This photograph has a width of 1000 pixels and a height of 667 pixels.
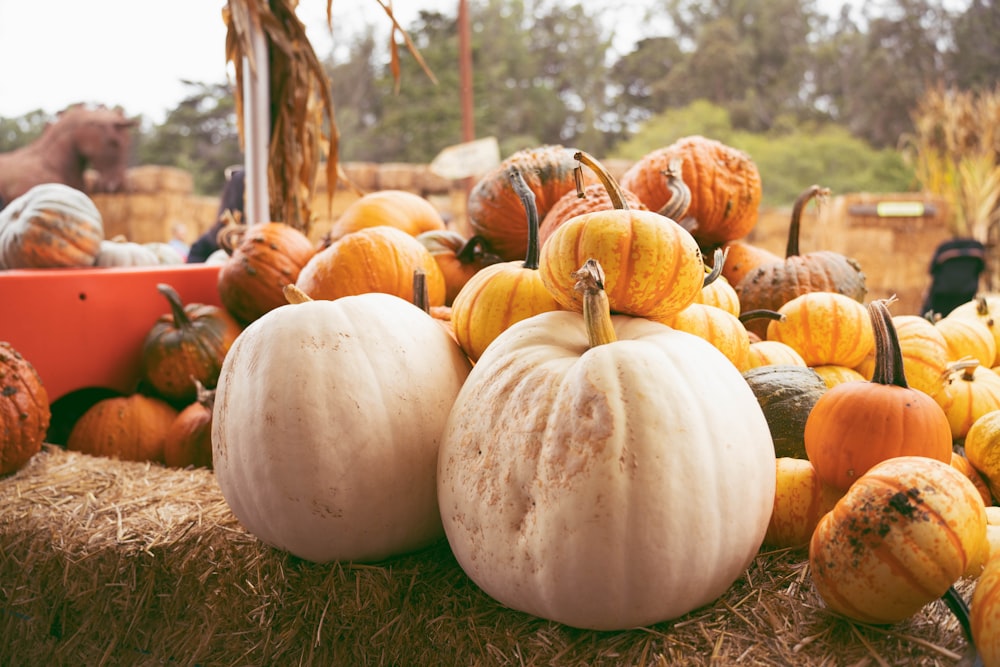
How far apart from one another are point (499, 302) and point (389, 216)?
1170mm

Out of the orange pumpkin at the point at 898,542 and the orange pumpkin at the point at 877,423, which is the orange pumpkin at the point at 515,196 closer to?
the orange pumpkin at the point at 877,423

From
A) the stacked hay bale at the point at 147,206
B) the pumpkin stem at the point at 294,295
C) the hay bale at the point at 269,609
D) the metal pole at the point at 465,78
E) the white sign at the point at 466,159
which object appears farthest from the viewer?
the stacked hay bale at the point at 147,206

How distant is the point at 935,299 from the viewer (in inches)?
204

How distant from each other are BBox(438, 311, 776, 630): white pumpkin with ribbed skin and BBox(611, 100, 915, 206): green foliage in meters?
15.6

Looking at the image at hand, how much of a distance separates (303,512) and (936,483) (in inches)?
38.0

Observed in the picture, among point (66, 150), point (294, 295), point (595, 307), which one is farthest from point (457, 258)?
point (66, 150)

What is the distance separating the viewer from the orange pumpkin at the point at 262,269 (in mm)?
2303

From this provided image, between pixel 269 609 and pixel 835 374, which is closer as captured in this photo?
pixel 269 609

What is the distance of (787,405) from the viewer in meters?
1.47

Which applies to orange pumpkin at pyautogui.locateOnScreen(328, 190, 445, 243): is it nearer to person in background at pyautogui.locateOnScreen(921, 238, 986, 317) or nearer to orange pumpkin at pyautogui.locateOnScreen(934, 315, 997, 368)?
orange pumpkin at pyautogui.locateOnScreen(934, 315, 997, 368)

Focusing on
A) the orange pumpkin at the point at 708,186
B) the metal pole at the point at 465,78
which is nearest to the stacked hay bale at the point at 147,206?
the metal pole at the point at 465,78

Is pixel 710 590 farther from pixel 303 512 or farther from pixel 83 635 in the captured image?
pixel 83 635

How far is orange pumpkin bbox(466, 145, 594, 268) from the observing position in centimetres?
213

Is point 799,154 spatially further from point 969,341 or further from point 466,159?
point 969,341
